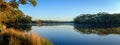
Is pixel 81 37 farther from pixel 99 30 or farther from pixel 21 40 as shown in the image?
pixel 99 30

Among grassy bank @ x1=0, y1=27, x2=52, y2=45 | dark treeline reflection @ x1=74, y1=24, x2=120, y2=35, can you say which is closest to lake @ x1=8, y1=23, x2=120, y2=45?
dark treeline reflection @ x1=74, y1=24, x2=120, y2=35

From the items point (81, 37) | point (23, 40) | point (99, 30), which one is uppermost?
point (23, 40)

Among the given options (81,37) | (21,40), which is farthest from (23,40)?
(81,37)

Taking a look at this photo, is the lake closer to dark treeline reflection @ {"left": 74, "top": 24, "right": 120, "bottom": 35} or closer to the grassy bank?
dark treeline reflection @ {"left": 74, "top": 24, "right": 120, "bottom": 35}

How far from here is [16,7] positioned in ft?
66.8

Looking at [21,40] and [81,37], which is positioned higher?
[21,40]

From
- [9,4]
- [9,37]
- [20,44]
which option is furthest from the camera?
[9,4]

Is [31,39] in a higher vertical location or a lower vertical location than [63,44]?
higher

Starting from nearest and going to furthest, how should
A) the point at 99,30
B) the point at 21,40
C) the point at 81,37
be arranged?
the point at 21,40
the point at 81,37
the point at 99,30

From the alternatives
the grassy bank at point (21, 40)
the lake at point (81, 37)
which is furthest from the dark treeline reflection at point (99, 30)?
the grassy bank at point (21, 40)

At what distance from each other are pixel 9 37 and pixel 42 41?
167cm

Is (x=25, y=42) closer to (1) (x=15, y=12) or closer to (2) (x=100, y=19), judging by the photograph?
(1) (x=15, y=12)

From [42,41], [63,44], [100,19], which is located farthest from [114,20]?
[42,41]

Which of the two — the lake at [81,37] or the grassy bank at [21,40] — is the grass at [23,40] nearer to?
the grassy bank at [21,40]
